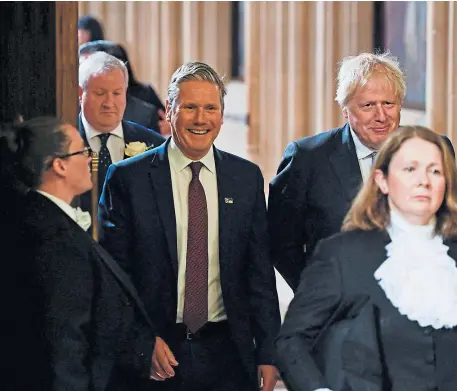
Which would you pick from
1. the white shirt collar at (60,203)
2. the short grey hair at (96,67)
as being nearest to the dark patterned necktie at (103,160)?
the short grey hair at (96,67)

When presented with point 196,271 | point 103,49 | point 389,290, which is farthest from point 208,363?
point 103,49

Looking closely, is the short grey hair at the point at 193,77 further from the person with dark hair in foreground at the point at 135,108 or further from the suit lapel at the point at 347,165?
the person with dark hair in foreground at the point at 135,108

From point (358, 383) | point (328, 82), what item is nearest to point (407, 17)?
point (328, 82)

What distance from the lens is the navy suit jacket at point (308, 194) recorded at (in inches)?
187

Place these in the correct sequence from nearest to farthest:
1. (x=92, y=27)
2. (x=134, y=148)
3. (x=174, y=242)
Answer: (x=174, y=242) → (x=134, y=148) → (x=92, y=27)

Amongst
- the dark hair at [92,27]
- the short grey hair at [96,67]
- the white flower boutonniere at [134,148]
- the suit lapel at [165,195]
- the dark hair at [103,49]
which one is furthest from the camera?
the dark hair at [92,27]

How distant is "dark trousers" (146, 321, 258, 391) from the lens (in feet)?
15.2

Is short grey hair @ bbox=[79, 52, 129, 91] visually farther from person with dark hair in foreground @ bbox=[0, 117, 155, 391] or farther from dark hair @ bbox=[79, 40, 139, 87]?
person with dark hair in foreground @ bbox=[0, 117, 155, 391]

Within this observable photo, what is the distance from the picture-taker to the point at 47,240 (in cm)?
419

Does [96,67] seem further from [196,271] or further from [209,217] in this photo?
[196,271]

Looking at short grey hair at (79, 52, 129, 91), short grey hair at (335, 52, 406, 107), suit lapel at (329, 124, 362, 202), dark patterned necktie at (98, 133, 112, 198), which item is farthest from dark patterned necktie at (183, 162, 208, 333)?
short grey hair at (79, 52, 129, 91)

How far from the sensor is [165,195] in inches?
182

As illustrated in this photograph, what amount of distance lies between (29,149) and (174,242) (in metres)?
0.60

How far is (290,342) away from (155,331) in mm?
724
